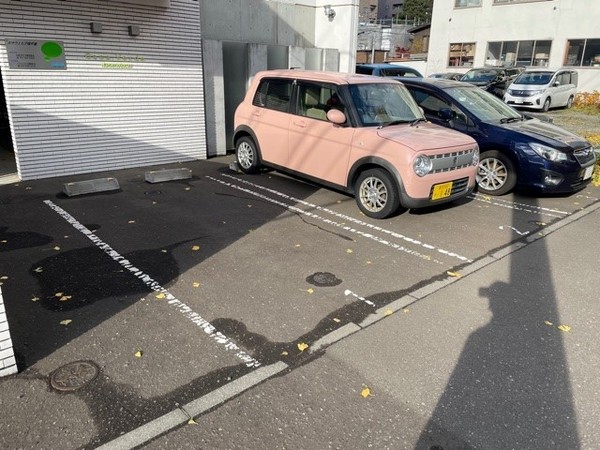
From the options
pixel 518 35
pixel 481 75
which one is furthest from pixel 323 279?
pixel 518 35

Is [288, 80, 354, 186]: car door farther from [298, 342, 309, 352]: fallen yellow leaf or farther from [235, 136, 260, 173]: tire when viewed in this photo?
[298, 342, 309, 352]: fallen yellow leaf

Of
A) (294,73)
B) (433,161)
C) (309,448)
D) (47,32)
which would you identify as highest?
(47,32)

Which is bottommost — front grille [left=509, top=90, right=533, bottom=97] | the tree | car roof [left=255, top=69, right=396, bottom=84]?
front grille [left=509, top=90, right=533, bottom=97]

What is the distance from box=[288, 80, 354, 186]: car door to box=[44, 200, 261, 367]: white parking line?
10.4 feet

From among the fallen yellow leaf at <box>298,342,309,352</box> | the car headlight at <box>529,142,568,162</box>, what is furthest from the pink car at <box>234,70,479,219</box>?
the fallen yellow leaf at <box>298,342,309,352</box>

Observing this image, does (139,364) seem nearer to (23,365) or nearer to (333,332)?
(23,365)

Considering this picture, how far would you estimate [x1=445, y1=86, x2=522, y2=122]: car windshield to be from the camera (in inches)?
304

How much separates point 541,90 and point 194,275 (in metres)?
19.8

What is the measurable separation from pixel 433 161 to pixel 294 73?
2868mm

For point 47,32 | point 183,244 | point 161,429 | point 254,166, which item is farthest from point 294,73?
point 161,429

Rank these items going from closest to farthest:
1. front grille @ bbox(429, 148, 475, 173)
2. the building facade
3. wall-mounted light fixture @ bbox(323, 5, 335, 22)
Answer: front grille @ bbox(429, 148, 475, 173) → wall-mounted light fixture @ bbox(323, 5, 335, 22) → the building facade

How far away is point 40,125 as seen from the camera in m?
7.75

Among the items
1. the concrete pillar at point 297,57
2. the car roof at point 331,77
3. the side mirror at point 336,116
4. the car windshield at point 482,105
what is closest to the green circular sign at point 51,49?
the car roof at point 331,77

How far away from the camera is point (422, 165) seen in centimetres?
574
